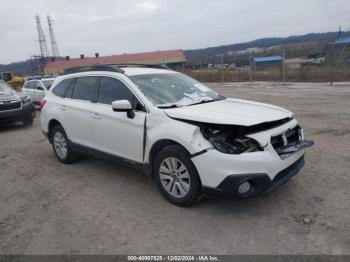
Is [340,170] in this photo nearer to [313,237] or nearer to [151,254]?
[313,237]

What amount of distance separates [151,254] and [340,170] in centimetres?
331

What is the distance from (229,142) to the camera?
349cm

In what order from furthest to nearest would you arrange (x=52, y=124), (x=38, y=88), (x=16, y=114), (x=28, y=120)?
(x=38, y=88), (x=28, y=120), (x=16, y=114), (x=52, y=124)

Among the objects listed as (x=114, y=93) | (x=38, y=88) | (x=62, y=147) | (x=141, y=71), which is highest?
(x=141, y=71)

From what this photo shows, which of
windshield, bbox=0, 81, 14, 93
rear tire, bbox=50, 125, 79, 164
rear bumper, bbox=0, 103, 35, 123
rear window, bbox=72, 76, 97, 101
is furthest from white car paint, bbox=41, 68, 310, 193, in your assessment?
windshield, bbox=0, 81, 14, 93

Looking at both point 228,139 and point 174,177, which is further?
point 174,177

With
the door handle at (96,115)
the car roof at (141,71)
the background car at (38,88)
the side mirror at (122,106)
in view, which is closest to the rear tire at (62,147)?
the door handle at (96,115)

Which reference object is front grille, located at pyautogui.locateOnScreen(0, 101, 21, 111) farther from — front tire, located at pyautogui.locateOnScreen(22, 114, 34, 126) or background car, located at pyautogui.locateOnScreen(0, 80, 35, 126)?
front tire, located at pyautogui.locateOnScreen(22, 114, 34, 126)

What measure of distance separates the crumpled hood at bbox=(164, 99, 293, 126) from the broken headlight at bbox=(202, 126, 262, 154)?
170mm

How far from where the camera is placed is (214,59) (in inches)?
1352

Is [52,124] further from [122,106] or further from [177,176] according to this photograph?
[177,176]

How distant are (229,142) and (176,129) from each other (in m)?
0.64

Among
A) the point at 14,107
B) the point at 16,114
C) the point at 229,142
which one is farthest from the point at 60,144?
the point at 14,107

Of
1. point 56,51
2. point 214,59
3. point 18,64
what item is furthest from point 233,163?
point 18,64
